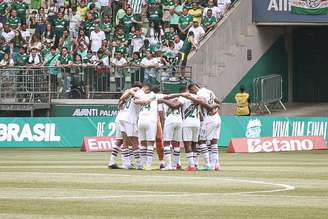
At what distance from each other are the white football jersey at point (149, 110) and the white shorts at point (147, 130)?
97mm

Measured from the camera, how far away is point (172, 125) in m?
25.4

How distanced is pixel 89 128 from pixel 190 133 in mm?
14828

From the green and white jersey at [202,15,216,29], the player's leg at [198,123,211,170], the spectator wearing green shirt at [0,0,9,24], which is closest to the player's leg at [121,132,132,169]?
the player's leg at [198,123,211,170]

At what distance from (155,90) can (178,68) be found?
16.3 metres

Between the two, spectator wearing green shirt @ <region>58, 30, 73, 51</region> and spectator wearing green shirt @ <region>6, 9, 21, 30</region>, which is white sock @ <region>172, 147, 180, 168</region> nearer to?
spectator wearing green shirt @ <region>58, 30, 73, 51</region>

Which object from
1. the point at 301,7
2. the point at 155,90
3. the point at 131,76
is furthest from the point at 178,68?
the point at 155,90

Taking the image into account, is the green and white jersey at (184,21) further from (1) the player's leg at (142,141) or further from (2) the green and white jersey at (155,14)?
(1) the player's leg at (142,141)

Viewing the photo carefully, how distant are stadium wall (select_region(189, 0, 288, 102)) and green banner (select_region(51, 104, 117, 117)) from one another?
3781mm

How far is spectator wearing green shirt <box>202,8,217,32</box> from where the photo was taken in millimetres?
44000

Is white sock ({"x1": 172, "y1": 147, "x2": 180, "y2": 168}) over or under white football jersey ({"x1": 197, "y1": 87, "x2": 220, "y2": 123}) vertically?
under

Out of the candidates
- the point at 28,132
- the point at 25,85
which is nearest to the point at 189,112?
the point at 28,132

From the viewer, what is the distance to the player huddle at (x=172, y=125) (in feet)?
83.4

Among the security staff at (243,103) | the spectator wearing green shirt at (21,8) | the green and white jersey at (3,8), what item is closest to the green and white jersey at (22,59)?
the spectator wearing green shirt at (21,8)

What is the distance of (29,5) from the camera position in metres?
47.6
